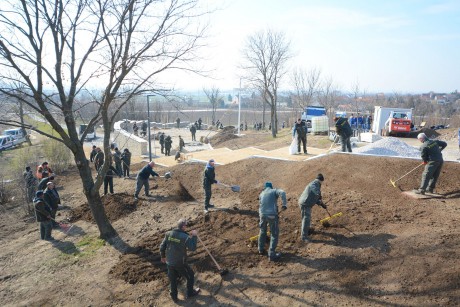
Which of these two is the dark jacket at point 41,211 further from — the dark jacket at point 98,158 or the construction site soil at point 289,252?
the dark jacket at point 98,158

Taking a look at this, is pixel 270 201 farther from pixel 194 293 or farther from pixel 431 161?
pixel 431 161

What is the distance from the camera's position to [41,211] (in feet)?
29.1

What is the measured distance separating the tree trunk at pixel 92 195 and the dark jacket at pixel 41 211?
1.35 meters

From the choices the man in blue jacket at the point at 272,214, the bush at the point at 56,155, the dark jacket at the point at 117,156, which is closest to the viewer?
the man in blue jacket at the point at 272,214

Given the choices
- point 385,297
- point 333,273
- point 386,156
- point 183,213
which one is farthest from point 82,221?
point 386,156

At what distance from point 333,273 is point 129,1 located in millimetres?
6844

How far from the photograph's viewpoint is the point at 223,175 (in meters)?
13.0

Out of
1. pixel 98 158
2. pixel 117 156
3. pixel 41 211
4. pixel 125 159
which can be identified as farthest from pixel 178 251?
pixel 125 159

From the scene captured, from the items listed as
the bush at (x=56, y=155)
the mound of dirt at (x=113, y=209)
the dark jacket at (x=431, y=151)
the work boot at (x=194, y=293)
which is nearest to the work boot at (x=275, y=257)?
the work boot at (x=194, y=293)

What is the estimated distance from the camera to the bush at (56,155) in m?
20.0

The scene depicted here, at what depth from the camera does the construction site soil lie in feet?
18.4

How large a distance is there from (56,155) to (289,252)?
57.9 feet

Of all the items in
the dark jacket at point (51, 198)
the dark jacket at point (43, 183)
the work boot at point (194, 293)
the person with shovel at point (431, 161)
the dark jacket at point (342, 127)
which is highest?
the dark jacket at point (342, 127)

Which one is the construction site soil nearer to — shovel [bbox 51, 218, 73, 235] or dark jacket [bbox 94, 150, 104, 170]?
shovel [bbox 51, 218, 73, 235]
